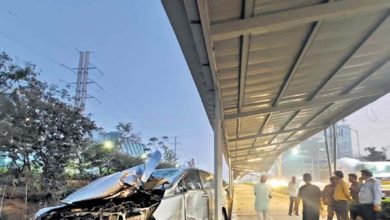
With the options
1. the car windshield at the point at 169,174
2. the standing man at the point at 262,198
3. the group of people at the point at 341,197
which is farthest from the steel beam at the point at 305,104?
the car windshield at the point at 169,174

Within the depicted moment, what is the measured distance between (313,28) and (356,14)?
23.7 inches

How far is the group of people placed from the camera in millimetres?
7242

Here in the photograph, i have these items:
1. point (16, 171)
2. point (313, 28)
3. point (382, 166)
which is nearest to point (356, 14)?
point (313, 28)

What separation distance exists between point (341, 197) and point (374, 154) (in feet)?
131

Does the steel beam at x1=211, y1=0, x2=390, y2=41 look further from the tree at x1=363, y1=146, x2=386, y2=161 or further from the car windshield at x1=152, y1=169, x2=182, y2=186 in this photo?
the tree at x1=363, y1=146, x2=386, y2=161

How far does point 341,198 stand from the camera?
8414 mm

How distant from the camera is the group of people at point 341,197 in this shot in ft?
23.8

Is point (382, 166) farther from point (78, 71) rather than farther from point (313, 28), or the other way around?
point (78, 71)

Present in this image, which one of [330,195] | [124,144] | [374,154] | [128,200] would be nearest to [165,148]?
[124,144]

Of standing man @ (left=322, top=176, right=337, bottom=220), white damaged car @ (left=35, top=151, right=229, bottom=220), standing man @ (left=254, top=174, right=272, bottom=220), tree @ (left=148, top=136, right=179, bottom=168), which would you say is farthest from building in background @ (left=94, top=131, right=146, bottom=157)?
white damaged car @ (left=35, top=151, right=229, bottom=220)

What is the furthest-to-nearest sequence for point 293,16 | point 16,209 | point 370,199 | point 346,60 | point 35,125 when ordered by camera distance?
1. point 16,209
2. point 35,125
3. point 346,60
4. point 370,199
5. point 293,16

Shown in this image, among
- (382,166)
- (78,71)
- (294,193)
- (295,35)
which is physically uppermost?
(78,71)

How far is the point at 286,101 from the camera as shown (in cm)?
1071

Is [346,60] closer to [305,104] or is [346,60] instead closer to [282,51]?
[282,51]
